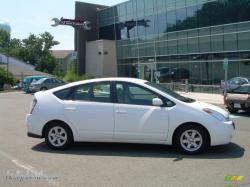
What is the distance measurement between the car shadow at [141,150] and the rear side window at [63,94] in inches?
42.6

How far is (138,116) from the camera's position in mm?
8227

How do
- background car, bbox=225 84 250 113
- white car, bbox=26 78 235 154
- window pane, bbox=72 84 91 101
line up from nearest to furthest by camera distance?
1. white car, bbox=26 78 235 154
2. window pane, bbox=72 84 91 101
3. background car, bbox=225 84 250 113

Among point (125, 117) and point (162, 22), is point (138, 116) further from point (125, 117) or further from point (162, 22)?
point (162, 22)

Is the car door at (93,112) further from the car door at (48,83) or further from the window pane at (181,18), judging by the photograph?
the window pane at (181,18)

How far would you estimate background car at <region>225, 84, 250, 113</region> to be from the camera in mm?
15977

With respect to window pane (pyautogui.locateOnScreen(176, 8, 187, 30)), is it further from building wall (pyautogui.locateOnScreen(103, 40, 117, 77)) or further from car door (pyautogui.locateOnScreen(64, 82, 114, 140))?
car door (pyautogui.locateOnScreen(64, 82, 114, 140))

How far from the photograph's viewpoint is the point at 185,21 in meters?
40.8

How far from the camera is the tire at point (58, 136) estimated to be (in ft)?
28.1

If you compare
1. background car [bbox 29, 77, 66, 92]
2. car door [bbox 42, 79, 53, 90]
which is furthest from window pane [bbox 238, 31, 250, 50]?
car door [bbox 42, 79, 53, 90]

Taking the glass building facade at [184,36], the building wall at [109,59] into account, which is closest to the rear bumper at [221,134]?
the glass building facade at [184,36]

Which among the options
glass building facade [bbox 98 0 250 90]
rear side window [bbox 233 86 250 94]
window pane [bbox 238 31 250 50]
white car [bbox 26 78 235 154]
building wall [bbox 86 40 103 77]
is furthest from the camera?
building wall [bbox 86 40 103 77]

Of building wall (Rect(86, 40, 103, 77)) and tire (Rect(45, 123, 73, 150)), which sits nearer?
tire (Rect(45, 123, 73, 150))

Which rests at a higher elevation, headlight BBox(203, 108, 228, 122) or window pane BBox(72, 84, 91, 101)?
window pane BBox(72, 84, 91, 101)

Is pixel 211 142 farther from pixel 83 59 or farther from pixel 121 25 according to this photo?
pixel 83 59
